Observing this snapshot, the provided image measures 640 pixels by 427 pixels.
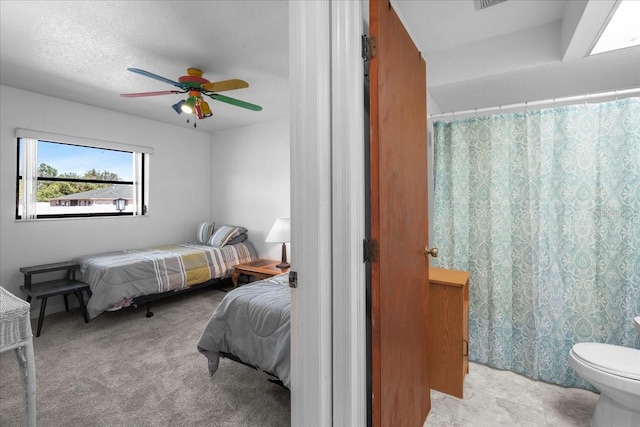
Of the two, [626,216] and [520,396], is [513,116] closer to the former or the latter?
[626,216]

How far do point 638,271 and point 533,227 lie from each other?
0.57m

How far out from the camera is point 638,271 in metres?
1.81

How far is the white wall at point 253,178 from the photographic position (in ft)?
14.7

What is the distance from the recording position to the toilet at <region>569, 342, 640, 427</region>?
1.40 m

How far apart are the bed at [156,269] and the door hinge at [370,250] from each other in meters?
3.01

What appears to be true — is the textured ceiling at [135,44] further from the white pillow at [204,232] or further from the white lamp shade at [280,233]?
the white pillow at [204,232]

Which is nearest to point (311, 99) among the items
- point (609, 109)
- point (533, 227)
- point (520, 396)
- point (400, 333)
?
point (400, 333)

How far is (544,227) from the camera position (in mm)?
2018

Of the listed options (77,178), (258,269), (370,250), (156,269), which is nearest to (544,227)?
(370,250)

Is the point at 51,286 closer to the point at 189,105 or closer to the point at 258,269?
the point at 258,269

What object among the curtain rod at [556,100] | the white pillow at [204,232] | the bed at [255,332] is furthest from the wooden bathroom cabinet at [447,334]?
the white pillow at [204,232]

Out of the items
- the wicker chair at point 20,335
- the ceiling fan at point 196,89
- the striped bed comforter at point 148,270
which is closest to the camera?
the wicker chair at point 20,335

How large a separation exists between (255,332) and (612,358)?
192cm

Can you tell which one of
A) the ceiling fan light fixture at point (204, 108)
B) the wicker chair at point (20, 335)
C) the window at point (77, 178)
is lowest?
the wicker chair at point (20, 335)
